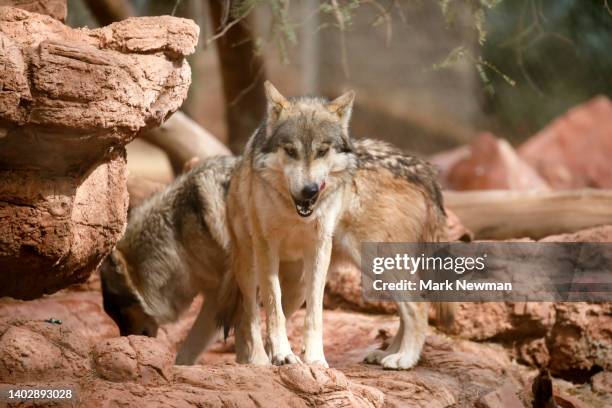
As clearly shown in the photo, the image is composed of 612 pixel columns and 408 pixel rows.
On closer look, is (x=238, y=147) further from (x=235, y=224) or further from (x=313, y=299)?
(x=313, y=299)

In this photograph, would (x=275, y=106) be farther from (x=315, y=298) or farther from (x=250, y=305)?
(x=250, y=305)

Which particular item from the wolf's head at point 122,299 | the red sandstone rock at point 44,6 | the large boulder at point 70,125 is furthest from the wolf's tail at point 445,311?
the red sandstone rock at point 44,6

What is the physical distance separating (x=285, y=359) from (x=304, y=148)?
1272 mm

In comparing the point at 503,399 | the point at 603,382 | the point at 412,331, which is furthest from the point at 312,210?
the point at 603,382

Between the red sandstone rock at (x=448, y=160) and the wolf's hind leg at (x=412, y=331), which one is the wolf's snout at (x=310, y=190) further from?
the red sandstone rock at (x=448, y=160)

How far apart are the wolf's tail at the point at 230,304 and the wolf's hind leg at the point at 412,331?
1.20m

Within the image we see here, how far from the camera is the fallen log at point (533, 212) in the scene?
27.9 feet

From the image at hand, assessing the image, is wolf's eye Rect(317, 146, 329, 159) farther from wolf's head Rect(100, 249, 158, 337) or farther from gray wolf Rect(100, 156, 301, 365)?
wolf's head Rect(100, 249, 158, 337)

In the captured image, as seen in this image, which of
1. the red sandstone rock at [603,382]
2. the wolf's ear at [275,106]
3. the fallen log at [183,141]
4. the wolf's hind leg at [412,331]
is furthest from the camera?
the fallen log at [183,141]

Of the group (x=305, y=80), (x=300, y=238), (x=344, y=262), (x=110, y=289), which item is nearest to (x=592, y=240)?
(x=344, y=262)

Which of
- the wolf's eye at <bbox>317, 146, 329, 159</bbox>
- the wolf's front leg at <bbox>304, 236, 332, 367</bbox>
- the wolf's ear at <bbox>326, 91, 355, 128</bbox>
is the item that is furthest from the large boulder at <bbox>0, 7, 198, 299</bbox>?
the wolf's front leg at <bbox>304, 236, 332, 367</bbox>

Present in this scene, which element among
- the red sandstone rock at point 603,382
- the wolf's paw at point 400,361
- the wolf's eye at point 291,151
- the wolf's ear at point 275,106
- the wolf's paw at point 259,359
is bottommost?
the wolf's paw at point 259,359

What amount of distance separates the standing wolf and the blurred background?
1082 mm

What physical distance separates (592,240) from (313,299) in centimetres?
304
